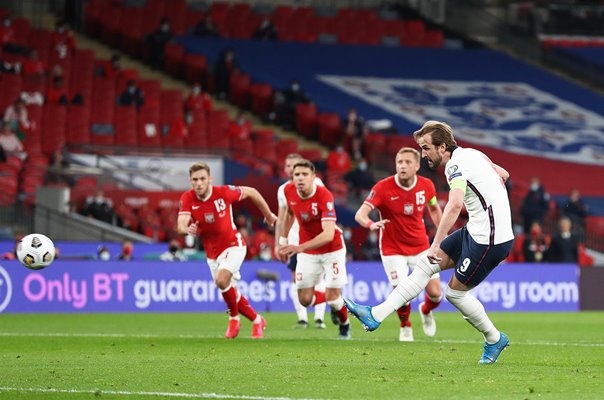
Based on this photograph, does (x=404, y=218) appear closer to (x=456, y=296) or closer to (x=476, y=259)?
(x=456, y=296)

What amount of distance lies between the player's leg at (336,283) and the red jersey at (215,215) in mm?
1252

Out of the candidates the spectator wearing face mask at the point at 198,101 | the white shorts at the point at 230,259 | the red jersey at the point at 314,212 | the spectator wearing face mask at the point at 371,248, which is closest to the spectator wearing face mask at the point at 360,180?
the spectator wearing face mask at the point at 371,248

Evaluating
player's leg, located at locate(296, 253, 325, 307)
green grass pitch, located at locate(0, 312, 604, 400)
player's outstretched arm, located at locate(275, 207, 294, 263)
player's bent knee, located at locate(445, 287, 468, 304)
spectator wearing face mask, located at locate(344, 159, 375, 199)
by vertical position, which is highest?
spectator wearing face mask, located at locate(344, 159, 375, 199)

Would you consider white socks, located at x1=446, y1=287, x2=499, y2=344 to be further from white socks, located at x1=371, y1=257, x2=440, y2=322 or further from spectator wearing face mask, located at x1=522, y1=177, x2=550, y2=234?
spectator wearing face mask, located at x1=522, y1=177, x2=550, y2=234

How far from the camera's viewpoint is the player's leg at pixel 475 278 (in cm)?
1188

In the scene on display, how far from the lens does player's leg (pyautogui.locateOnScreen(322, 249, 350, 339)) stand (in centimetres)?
1730

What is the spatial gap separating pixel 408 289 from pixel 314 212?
464cm

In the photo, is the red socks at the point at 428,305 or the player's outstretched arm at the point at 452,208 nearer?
the player's outstretched arm at the point at 452,208

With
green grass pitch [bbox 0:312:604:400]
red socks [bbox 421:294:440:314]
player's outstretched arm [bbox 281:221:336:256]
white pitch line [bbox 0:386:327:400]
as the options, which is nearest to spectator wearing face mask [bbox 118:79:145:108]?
green grass pitch [bbox 0:312:604:400]

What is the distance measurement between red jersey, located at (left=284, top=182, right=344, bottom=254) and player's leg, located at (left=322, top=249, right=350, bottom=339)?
0.12 metres

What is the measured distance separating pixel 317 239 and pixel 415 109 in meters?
27.5

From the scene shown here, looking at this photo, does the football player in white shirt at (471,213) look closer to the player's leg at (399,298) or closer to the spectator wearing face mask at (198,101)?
the player's leg at (399,298)

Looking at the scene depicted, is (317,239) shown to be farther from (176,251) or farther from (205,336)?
(176,251)

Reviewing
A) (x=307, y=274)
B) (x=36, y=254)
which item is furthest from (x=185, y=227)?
(x=307, y=274)
